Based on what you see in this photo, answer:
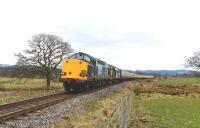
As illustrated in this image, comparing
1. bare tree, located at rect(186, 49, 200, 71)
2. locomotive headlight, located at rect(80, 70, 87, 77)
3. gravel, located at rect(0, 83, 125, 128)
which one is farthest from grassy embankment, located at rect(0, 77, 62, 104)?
bare tree, located at rect(186, 49, 200, 71)

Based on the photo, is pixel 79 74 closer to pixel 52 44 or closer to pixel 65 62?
pixel 65 62

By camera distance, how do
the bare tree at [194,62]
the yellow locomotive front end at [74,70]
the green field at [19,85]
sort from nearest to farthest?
the yellow locomotive front end at [74,70], the green field at [19,85], the bare tree at [194,62]

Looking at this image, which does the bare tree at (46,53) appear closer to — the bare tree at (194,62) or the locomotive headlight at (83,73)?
the locomotive headlight at (83,73)

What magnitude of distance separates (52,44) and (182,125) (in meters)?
50.4

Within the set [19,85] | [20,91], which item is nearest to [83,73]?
[20,91]

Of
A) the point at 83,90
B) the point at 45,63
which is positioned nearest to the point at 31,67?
the point at 45,63

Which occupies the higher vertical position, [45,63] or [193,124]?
[45,63]

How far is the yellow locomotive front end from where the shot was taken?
39516 mm

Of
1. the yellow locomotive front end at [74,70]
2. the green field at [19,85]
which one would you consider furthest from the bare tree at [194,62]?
the yellow locomotive front end at [74,70]

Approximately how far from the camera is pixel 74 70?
131 ft

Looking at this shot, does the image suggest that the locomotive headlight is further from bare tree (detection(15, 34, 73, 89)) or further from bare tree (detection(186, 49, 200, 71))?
bare tree (detection(186, 49, 200, 71))

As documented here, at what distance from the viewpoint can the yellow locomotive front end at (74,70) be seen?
3952 cm

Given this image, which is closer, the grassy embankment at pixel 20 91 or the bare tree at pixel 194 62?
the grassy embankment at pixel 20 91

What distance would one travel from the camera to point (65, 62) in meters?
40.4
